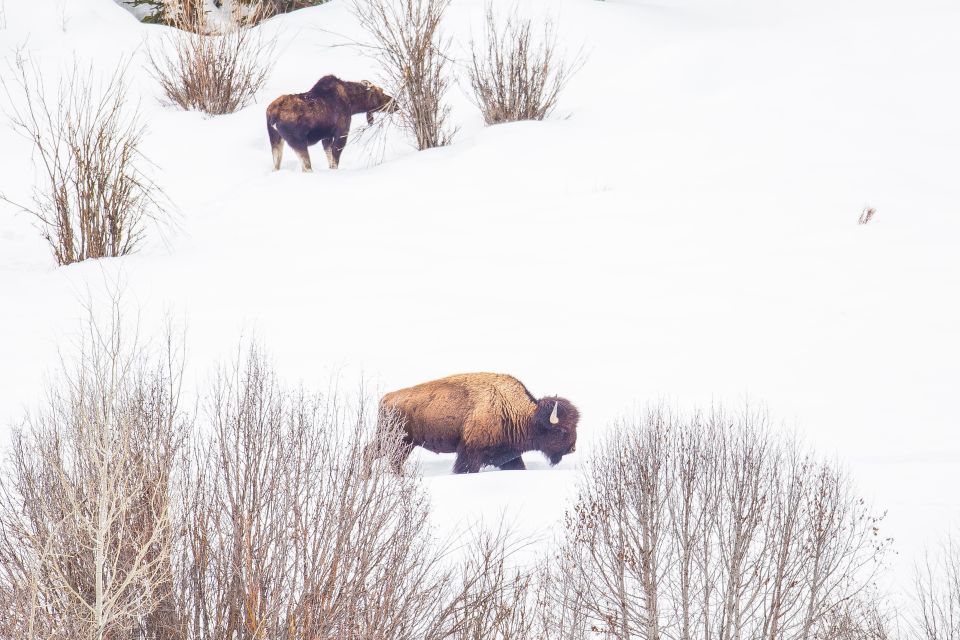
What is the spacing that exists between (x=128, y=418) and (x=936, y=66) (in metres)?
15.4

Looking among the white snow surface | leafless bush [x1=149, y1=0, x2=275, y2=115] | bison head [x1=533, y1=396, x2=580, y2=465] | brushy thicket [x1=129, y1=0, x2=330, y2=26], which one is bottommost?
bison head [x1=533, y1=396, x2=580, y2=465]

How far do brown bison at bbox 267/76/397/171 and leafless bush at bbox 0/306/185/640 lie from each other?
9.51m

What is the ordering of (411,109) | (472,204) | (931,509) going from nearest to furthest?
(931,509) < (472,204) < (411,109)

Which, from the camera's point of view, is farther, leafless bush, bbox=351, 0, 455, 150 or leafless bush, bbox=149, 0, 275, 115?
leafless bush, bbox=149, 0, 275, 115

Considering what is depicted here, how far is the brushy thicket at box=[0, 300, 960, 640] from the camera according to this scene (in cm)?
675

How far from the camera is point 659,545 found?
805 cm

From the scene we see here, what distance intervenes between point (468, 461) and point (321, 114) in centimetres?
861

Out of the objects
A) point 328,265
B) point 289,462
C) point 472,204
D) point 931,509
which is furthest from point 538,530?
point 472,204

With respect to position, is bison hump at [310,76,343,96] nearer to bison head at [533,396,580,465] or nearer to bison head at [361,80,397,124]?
bison head at [361,80,397,124]

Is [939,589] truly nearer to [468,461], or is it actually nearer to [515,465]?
[515,465]

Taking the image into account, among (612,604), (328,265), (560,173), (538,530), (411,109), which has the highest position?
(411,109)

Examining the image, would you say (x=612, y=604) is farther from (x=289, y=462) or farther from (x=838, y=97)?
(x=838, y=97)

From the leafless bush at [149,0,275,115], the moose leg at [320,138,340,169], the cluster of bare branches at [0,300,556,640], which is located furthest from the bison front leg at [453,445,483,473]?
the leafless bush at [149,0,275,115]

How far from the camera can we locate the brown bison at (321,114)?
16188 millimetres
